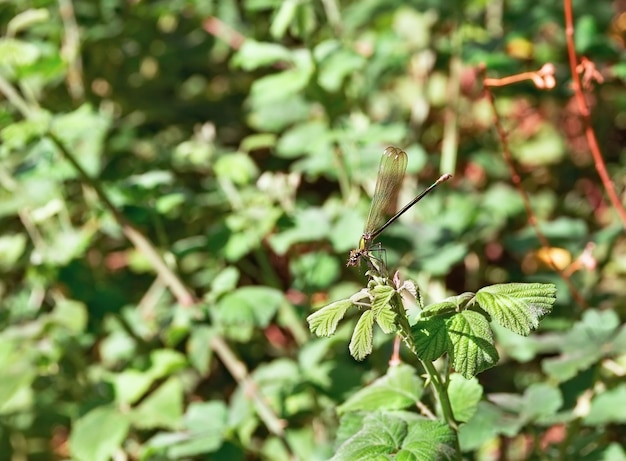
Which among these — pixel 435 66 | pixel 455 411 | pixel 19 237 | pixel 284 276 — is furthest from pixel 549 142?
pixel 455 411

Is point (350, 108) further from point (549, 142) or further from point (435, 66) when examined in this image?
point (549, 142)

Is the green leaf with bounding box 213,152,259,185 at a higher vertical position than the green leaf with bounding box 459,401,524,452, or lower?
higher

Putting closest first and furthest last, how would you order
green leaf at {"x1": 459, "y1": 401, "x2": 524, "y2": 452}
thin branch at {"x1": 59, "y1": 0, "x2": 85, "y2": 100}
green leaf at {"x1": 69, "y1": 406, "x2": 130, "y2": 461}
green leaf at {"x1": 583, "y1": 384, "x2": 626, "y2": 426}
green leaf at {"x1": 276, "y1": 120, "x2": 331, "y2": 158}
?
green leaf at {"x1": 459, "y1": 401, "x2": 524, "y2": 452}
green leaf at {"x1": 583, "y1": 384, "x2": 626, "y2": 426}
green leaf at {"x1": 69, "y1": 406, "x2": 130, "y2": 461}
green leaf at {"x1": 276, "y1": 120, "x2": 331, "y2": 158}
thin branch at {"x1": 59, "y1": 0, "x2": 85, "y2": 100}

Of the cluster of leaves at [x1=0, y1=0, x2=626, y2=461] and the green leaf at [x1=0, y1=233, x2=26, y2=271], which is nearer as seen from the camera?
the cluster of leaves at [x1=0, y1=0, x2=626, y2=461]

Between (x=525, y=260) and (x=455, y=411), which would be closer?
(x=455, y=411)

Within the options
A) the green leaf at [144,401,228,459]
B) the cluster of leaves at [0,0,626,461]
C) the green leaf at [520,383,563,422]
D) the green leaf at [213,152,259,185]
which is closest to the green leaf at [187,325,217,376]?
the cluster of leaves at [0,0,626,461]

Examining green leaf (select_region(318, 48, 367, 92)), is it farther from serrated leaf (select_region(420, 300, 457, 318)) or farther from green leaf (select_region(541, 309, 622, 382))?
serrated leaf (select_region(420, 300, 457, 318))

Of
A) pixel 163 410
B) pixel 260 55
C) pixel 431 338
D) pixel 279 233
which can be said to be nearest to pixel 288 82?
pixel 260 55

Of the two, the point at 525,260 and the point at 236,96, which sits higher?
the point at 236,96
